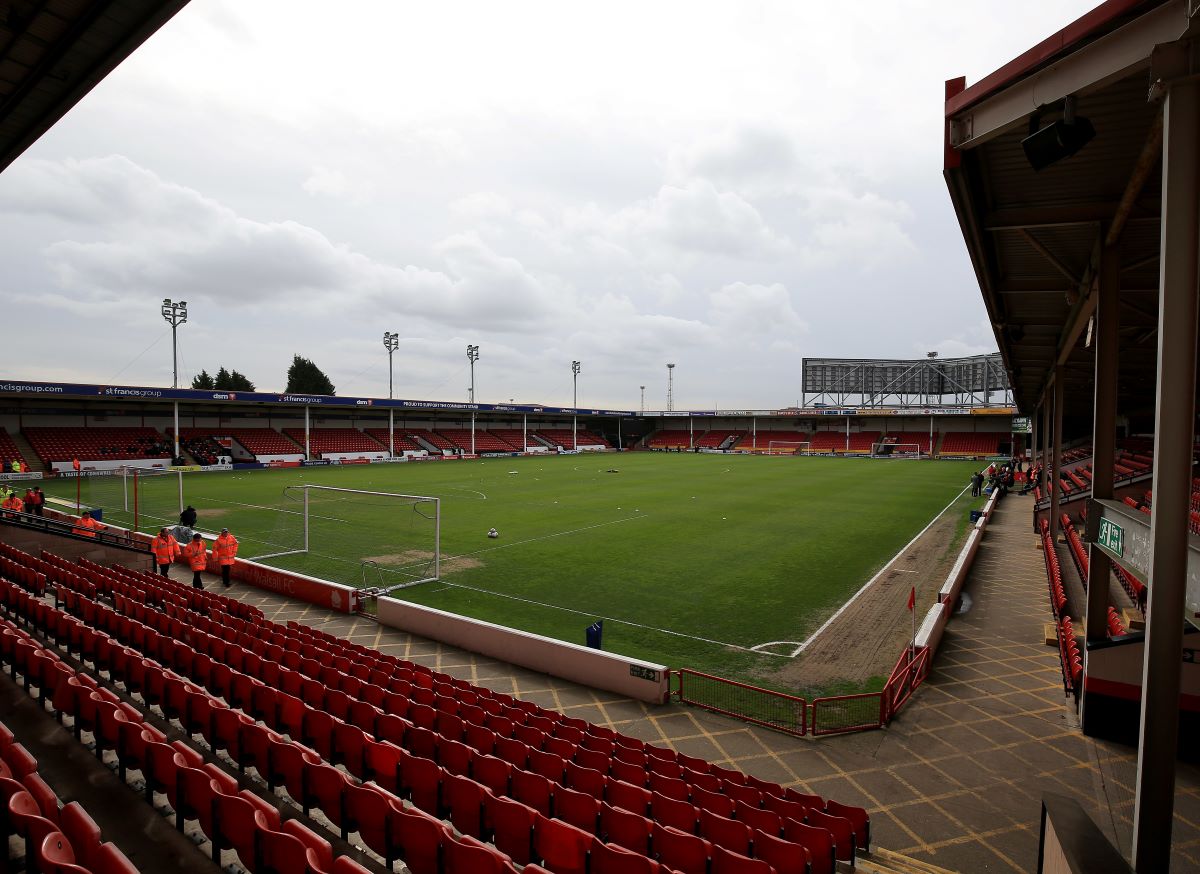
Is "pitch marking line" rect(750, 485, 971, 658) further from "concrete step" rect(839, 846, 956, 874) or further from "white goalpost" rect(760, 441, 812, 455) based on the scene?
"white goalpost" rect(760, 441, 812, 455)

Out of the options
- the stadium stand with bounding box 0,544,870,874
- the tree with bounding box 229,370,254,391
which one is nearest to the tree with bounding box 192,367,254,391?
the tree with bounding box 229,370,254,391

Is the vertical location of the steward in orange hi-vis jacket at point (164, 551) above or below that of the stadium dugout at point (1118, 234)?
below

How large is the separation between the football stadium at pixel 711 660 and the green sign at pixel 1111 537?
0.19 ft

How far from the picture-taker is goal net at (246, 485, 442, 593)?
1717cm

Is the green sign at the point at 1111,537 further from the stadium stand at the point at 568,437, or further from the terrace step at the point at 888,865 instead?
the stadium stand at the point at 568,437

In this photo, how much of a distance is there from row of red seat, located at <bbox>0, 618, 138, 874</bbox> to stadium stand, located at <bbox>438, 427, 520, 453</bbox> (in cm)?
6429

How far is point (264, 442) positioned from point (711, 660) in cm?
5383

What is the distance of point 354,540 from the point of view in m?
21.7

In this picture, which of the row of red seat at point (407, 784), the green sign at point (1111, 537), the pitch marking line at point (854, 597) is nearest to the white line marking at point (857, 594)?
the pitch marking line at point (854, 597)

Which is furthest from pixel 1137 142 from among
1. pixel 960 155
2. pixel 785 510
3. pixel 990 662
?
pixel 785 510

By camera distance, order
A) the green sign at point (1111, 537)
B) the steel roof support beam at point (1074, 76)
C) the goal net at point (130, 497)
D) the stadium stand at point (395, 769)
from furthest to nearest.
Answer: the goal net at point (130, 497)
the green sign at point (1111, 537)
the steel roof support beam at point (1074, 76)
the stadium stand at point (395, 769)

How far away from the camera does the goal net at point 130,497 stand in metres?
24.4

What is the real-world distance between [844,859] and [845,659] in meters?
7.02

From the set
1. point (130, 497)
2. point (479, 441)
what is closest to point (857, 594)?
point (130, 497)
